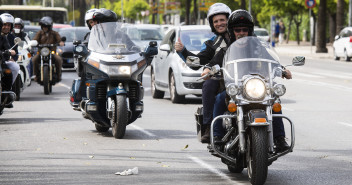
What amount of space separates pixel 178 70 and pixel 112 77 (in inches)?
258

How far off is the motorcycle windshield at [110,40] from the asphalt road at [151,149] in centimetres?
117

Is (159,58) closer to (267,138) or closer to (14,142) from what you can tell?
(14,142)

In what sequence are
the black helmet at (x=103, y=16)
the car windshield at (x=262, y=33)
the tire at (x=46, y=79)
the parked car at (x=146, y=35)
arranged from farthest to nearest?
1. the car windshield at (x=262, y=33)
2. the parked car at (x=146, y=35)
3. the tire at (x=46, y=79)
4. the black helmet at (x=103, y=16)

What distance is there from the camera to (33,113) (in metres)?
16.4

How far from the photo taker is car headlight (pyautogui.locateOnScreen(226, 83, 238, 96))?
7672mm

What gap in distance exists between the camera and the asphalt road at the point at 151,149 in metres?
8.50

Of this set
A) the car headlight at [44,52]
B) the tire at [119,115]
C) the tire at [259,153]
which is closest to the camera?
the tire at [259,153]

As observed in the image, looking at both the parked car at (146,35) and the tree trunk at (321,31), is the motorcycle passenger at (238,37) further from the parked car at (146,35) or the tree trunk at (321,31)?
the tree trunk at (321,31)

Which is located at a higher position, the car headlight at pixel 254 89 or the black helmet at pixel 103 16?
the black helmet at pixel 103 16

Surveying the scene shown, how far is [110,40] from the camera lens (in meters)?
12.4

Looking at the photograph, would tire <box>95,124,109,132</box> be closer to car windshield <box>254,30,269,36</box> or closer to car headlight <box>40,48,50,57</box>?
car headlight <box>40,48,50,57</box>

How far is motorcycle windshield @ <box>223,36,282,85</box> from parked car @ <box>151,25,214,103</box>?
9.71m

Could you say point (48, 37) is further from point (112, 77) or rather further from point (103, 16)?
point (112, 77)

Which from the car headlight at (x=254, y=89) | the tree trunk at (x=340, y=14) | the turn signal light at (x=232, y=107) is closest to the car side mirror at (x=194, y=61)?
the turn signal light at (x=232, y=107)
